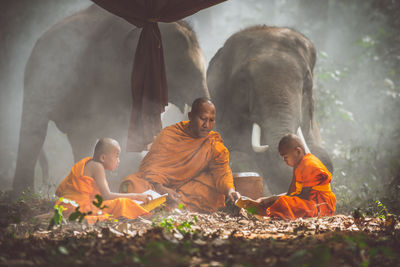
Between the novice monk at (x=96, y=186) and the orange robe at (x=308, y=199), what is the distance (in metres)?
1.35

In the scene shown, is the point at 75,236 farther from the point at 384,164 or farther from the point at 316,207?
the point at 384,164

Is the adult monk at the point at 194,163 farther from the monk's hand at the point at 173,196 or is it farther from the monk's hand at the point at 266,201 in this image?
the monk's hand at the point at 266,201

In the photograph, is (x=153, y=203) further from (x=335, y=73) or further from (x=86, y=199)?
(x=335, y=73)

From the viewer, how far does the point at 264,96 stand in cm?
536

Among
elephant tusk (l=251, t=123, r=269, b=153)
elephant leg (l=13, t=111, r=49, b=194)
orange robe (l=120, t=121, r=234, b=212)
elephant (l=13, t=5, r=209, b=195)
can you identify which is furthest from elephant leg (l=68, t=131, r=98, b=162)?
elephant tusk (l=251, t=123, r=269, b=153)

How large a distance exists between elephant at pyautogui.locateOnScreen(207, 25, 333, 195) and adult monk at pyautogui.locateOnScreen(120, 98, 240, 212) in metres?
0.64

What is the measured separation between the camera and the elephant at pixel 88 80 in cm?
558

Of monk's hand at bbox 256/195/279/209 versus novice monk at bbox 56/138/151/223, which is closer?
novice monk at bbox 56/138/151/223

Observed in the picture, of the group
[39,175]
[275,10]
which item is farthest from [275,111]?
[275,10]

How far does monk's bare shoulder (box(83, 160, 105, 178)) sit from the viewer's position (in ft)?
12.3

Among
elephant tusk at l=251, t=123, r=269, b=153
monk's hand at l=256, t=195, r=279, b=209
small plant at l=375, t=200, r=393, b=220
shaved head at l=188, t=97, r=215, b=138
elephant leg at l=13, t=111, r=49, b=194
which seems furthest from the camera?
elephant leg at l=13, t=111, r=49, b=194

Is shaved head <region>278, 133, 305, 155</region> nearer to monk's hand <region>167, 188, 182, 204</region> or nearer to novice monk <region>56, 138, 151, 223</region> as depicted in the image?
monk's hand <region>167, 188, 182, 204</region>

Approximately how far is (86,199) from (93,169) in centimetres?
29

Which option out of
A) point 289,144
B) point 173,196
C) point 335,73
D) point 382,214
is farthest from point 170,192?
point 335,73
